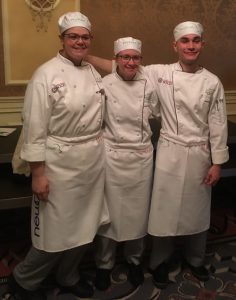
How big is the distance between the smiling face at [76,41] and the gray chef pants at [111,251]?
3.17 ft

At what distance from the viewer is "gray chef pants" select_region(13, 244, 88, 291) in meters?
1.87

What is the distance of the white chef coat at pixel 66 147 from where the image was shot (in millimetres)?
1648

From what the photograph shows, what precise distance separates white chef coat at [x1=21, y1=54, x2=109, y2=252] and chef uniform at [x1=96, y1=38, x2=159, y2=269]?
0.07 meters

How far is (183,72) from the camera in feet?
6.35

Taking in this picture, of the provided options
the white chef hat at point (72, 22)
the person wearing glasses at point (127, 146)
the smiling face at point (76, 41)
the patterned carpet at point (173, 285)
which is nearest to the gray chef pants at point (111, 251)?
the person wearing glasses at point (127, 146)

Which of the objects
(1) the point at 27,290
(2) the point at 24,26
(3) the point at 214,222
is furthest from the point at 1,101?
(3) the point at 214,222

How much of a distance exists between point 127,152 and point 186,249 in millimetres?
770

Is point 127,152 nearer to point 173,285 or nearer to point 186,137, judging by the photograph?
point 186,137

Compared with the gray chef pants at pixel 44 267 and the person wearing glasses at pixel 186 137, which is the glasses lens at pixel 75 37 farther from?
the gray chef pants at pixel 44 267

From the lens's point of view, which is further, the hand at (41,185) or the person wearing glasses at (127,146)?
the person wearing glasses at (127,146)

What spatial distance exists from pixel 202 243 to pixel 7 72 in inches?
61.7

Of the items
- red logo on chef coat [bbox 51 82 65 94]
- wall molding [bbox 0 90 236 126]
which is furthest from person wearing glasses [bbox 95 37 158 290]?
wall molding [bbox 0 90 236 126]

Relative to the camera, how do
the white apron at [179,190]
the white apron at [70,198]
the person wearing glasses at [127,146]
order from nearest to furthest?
the white apron at [70,198] < the person wearing glasses at [127,146] < the white apron at [179,190]

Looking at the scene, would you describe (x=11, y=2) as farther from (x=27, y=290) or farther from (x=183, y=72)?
(x=27, y=290)
